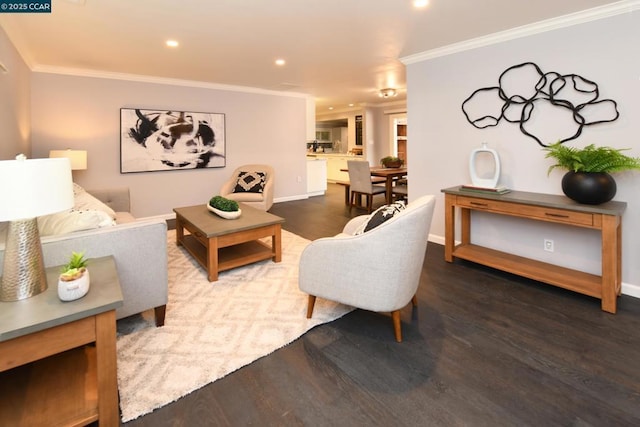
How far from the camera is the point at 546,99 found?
2.94 m

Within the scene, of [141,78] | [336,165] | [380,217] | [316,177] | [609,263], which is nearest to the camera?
[380,217]

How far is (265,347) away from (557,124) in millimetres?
3108

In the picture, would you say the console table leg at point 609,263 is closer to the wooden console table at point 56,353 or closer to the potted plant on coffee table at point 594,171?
the potted plant on coffee table at point 594,171

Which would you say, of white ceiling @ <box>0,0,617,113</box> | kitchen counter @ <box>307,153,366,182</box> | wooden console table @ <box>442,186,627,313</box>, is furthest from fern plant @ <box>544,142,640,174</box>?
kitchen counter @ <box>307,153,366,182</box>

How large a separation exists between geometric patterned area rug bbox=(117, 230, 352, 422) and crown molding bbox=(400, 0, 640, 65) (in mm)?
2931

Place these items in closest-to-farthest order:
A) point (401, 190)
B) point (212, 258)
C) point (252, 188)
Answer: point (212, 258) < point (252, 188) < point (401, 190)

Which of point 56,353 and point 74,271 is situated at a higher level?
point 74,271

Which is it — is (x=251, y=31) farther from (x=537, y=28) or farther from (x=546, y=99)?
(x=546, y=99)

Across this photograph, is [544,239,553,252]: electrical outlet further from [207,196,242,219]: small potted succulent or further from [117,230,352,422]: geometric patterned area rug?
[207,196,242,219]: small potted succulent

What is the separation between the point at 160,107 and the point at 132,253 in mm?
3973

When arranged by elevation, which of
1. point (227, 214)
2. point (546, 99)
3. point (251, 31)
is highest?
point (251, 31)

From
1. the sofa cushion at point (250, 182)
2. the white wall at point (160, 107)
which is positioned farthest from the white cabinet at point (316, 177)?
the sofa cushion at point (250, 182)

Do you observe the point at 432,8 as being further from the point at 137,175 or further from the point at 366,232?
the point at 137,175

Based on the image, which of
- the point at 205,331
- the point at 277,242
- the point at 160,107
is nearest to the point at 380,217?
the point at 205,331
